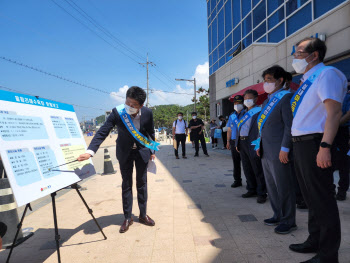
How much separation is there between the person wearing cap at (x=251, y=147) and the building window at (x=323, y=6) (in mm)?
6004

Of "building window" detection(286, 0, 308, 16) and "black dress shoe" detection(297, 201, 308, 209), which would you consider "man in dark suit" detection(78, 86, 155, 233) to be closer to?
"black dress shoe" detection(297, 201, 308, 209)

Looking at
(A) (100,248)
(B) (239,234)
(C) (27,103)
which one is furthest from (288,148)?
(C) (27,103)

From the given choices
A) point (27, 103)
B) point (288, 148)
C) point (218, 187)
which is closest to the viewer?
point (27, 103)

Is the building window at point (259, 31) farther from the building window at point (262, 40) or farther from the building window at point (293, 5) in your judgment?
the building window at point (293, 5)

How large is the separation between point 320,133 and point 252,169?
8.09 feet

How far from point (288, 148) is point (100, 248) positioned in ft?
8.05

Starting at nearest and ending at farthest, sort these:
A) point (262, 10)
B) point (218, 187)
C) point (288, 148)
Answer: point (288, 148)
point (218, 187)
point (262, 10)

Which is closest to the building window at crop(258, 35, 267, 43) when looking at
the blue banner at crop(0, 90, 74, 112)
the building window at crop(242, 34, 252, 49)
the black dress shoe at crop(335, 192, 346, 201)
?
the building window at crop(242, 34, 252, 49)

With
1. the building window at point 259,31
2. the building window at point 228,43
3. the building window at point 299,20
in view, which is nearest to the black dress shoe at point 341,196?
the building window at point 299,20

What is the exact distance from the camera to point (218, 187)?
504cm

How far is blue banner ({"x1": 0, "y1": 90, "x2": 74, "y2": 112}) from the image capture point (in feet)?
6.38

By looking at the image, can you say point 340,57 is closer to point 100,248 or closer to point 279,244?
point 279,244

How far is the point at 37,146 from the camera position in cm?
209

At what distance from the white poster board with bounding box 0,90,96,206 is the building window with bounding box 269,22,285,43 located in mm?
10316
